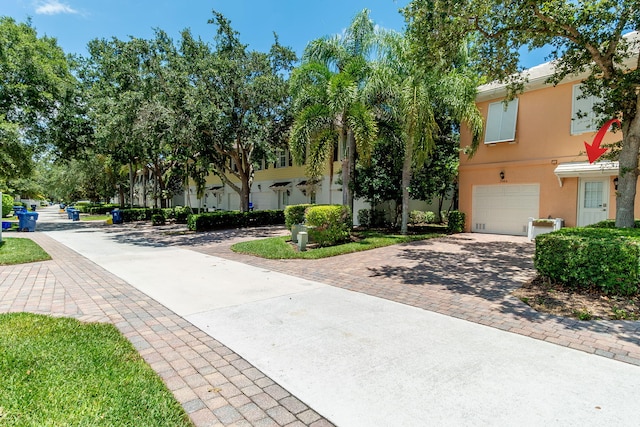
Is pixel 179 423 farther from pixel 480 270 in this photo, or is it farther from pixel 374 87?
pixel 374 87

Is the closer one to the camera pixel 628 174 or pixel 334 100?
pixel 628 174

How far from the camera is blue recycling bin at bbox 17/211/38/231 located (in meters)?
17.9

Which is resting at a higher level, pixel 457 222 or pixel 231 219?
pixel 457 222

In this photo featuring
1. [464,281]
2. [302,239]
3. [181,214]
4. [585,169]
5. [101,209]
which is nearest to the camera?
[464,281]

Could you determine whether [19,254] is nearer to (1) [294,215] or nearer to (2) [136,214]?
(1) [294,215]

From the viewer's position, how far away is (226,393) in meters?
2.94

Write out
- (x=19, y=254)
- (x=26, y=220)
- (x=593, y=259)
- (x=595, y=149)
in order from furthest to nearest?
(x=26, y=220)
(x=595, y=149)
(x=19, y=254)
(x=593, y=259)

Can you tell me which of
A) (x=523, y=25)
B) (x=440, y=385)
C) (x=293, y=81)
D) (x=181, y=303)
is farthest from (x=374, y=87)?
(x=440, y=385)

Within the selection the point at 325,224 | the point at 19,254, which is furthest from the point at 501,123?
the point at 19,254

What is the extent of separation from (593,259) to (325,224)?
7.02 m

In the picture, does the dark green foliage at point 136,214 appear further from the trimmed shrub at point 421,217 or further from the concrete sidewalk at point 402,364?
the concrete sidewalk at point 402,364

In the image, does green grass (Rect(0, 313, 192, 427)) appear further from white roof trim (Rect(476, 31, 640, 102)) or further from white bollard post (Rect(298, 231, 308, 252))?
white roof trim (Rect(476, 31, 640, 102))

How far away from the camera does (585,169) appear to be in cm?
1161

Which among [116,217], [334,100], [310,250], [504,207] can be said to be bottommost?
[310,250]
